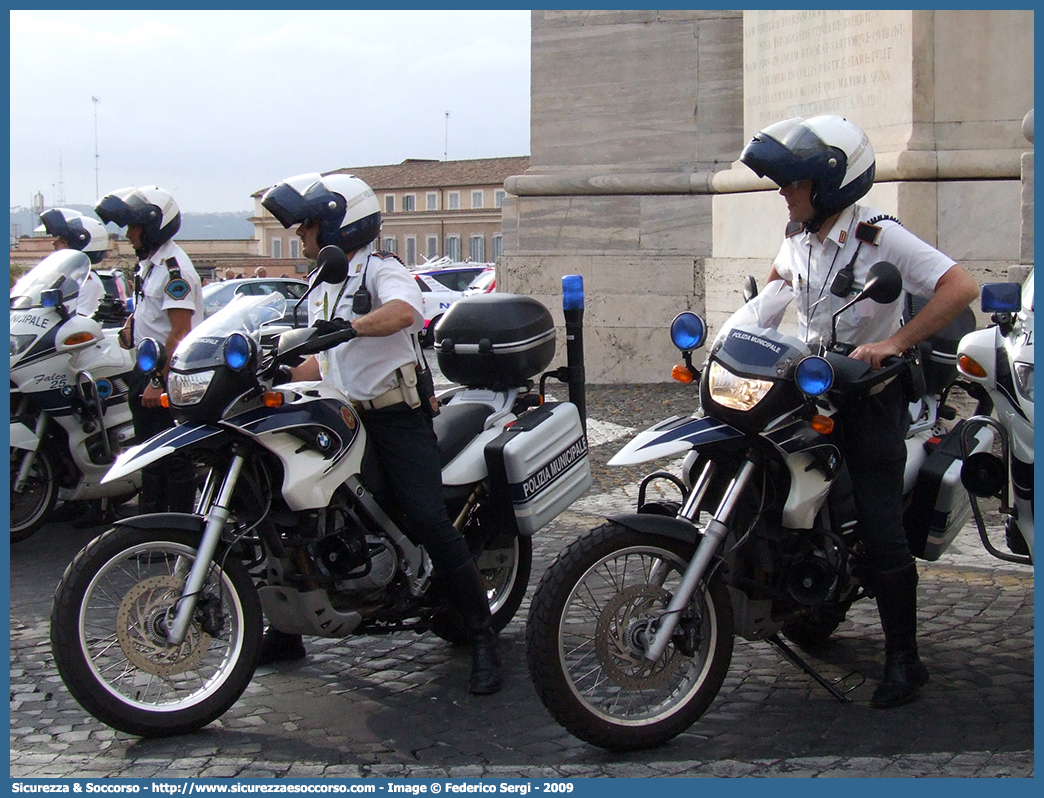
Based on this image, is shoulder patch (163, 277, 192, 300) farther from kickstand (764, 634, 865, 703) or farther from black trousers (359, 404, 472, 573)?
kickstand (764, 634, 865, 703)

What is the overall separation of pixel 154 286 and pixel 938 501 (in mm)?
4167

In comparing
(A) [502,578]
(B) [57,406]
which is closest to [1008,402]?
(A) [502,578]

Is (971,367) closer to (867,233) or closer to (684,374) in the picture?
(867,233)

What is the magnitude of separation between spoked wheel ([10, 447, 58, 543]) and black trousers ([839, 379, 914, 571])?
4.78 metres

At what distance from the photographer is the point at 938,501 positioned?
14.8 ft

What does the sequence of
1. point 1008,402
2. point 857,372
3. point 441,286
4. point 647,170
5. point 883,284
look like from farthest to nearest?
point 441,286, point 647,170, point 1008,402, point 857,372, point 883,284

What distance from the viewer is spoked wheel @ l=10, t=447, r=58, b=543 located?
7.10 m

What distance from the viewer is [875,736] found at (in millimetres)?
3936

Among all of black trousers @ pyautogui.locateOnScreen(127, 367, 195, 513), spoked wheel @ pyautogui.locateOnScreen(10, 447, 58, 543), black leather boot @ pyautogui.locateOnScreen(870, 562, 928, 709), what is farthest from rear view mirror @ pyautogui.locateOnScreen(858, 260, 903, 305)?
spoked wheel @ pyautogui.locateOnScreen(10, 447, 58, 543)

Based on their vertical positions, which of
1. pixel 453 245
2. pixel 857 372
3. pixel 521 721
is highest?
pixel 453 245

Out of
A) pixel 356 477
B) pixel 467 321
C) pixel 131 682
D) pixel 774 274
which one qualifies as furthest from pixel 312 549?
pixel 774 274

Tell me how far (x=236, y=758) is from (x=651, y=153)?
10.0 meters

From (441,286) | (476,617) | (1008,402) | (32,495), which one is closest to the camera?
(1008,402)

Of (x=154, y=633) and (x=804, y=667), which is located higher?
(x=154, y=633)
